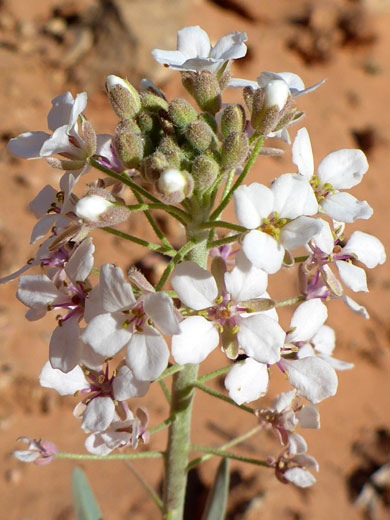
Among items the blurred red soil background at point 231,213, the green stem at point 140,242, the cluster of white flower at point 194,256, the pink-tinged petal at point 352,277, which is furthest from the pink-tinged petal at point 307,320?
the blurred red soil background at point 231,213

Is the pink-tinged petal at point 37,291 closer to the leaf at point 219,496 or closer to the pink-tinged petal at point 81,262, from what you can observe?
the pink-tinged petal at point 81,262

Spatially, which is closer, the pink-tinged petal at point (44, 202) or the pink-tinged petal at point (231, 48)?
the pink-tinged petal at point (231, 48)

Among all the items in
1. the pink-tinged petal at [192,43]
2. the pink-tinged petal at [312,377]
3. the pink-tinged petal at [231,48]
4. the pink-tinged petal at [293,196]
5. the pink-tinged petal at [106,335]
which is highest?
the pink-tinged petal at [231,48]

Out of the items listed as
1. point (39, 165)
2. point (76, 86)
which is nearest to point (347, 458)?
point (39, 165)

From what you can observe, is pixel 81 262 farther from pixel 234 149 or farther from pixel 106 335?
pixel 234 149

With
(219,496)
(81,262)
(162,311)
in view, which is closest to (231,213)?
(219,496)

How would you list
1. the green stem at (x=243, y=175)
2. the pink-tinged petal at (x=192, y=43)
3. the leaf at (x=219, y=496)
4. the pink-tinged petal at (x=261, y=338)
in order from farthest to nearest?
the leaf at (x=219, y=496), the pink-tinged petal at (x=192, y=43), the green stem at (x=243, y=175), the pink-tinged petal at (x=261, y=338)
